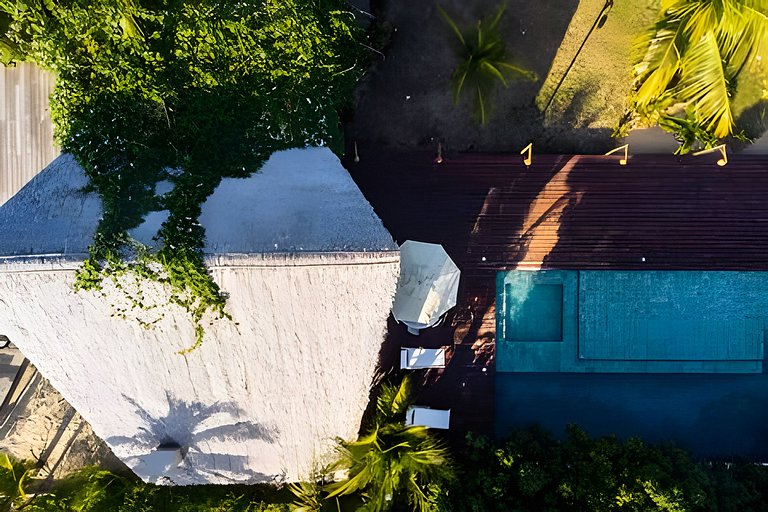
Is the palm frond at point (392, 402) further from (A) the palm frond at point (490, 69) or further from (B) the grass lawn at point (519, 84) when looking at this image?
(A) the palm frond at point (490, 69)

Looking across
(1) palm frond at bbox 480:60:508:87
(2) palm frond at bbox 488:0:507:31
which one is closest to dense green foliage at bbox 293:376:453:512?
(1) palm frond at bbox 480:60:508:87

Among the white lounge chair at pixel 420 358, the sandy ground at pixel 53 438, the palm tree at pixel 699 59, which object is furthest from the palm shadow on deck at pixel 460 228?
the sandy ground at pixel 53 438

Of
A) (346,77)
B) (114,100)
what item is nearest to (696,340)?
(346,77)

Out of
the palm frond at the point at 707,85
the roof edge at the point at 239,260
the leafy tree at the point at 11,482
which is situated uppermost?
the palm frond at the point at 707,85

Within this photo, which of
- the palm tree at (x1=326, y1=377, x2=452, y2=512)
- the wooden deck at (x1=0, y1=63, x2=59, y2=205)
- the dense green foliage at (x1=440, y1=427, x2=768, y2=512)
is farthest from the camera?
the wooden deck at (x1=0, y1=63, x2=59, y2=205)

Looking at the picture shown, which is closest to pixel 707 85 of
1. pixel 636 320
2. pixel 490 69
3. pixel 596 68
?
pixel 596 68

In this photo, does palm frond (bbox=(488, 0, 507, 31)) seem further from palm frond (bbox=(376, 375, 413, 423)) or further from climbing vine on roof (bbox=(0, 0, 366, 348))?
palm frond (bbox=(376, 375, 413, 423))
